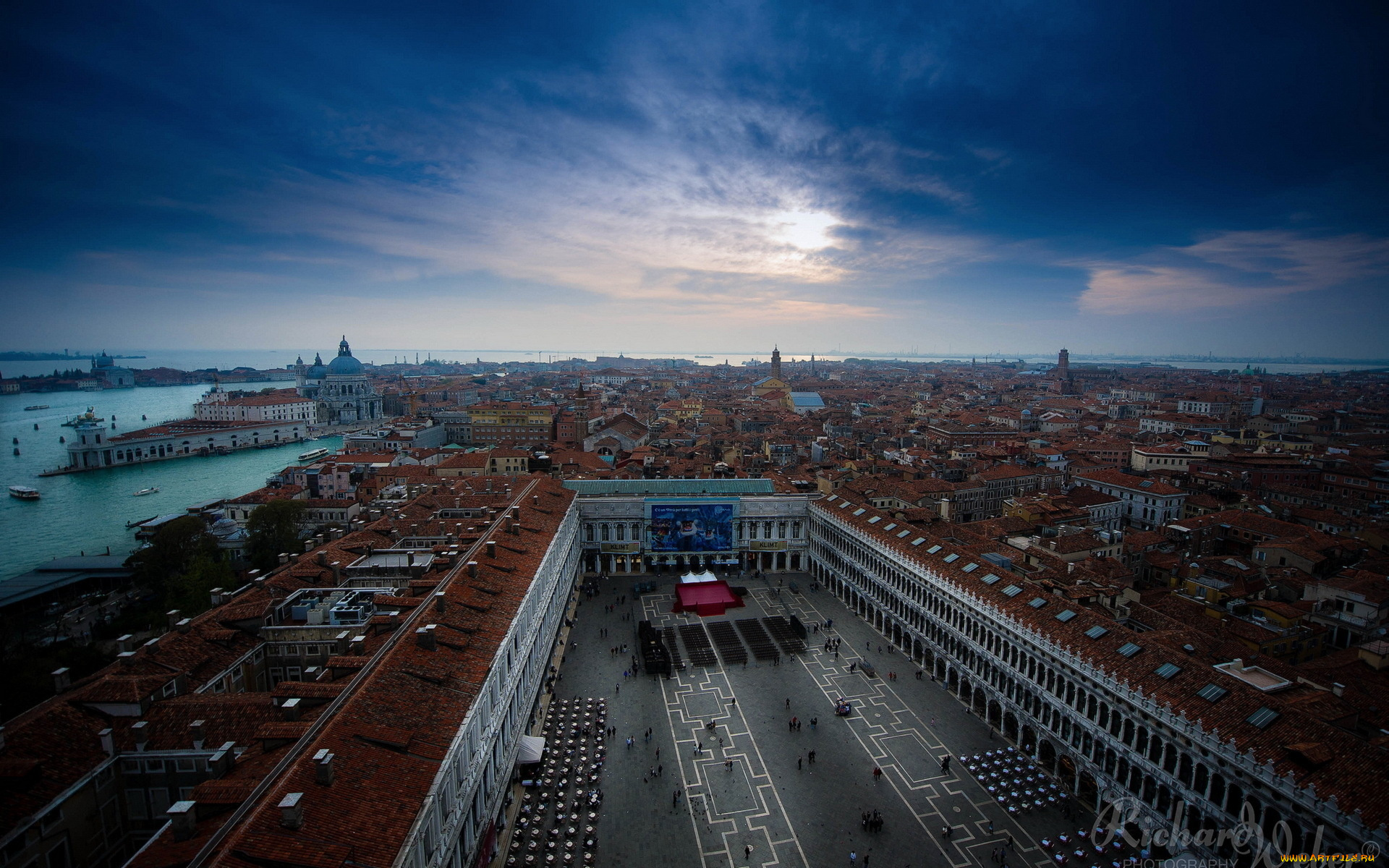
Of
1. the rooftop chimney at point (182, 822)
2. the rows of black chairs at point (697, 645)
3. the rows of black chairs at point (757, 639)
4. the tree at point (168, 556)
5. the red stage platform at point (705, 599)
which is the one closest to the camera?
the rooftop chimney at point (182, 822)

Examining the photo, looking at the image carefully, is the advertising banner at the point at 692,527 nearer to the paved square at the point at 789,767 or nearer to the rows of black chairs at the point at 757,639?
the rows of black chairs at the point at 757,639

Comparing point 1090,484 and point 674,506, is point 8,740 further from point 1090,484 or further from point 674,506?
point 1090,484

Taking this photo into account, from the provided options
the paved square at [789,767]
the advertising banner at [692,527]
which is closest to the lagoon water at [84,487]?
the advertising banner at [692,527]

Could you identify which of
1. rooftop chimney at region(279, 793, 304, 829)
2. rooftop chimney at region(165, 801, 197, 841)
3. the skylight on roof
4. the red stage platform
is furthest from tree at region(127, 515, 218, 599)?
the skylight on roof

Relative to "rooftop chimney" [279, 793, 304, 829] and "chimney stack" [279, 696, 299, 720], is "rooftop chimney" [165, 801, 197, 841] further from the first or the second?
"chimney stack" [279, 696, 299, 720]

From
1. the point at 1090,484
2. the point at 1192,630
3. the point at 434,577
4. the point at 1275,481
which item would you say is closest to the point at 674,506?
the point at 434,577

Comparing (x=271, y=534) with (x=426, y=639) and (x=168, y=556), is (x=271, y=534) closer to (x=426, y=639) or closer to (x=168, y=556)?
(x=168, y=556)
